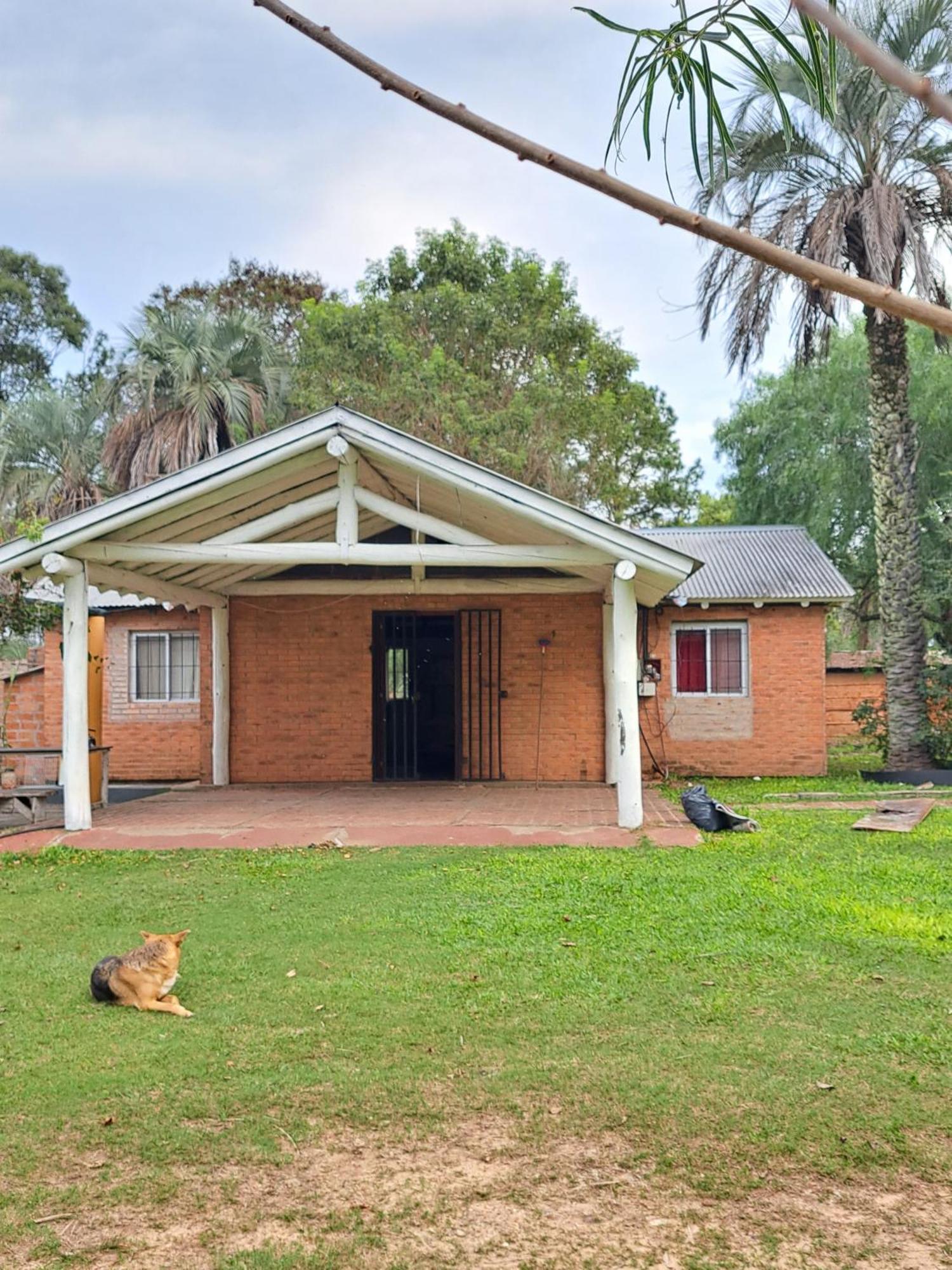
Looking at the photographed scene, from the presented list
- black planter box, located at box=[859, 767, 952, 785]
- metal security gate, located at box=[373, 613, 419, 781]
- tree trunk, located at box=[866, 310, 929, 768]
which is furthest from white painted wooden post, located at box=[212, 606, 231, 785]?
tree trunk, located at box=[866, 310, 929, 768]

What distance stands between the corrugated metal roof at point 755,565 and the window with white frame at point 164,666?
284 inches

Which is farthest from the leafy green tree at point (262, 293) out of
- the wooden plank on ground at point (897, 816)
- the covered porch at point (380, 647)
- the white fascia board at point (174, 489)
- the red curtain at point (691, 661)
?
the wooden plank on ground at point (897, 816)

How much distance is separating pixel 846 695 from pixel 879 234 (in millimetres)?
9848

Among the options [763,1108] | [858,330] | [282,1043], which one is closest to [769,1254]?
[763,1108]

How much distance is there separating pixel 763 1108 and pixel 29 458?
22.3m

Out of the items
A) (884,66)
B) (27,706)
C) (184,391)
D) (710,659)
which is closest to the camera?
(884,66)

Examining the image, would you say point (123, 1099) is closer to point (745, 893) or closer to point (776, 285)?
point (745, 893)

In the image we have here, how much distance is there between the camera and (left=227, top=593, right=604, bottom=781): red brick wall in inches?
606

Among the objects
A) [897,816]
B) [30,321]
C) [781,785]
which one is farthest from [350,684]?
[30,321]

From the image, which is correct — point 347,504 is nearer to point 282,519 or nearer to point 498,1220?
point 282,519

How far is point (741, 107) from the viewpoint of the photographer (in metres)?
13.9

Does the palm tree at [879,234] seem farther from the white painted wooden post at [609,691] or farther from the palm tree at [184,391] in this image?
the palm tree at [184,391]

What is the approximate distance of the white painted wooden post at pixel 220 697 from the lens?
15.2 m

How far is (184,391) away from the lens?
2064 cm
